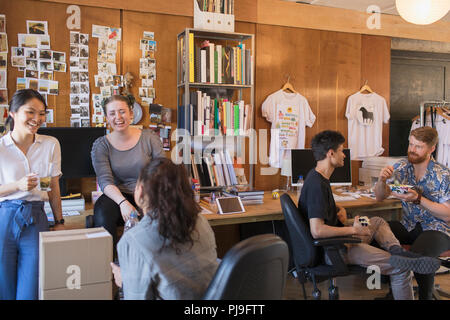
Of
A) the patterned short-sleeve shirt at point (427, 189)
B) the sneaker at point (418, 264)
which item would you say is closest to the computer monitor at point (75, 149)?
the sneaker at point (418, 264)

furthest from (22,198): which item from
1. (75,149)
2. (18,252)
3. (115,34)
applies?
(115,34)

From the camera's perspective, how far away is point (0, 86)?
10.4 ft

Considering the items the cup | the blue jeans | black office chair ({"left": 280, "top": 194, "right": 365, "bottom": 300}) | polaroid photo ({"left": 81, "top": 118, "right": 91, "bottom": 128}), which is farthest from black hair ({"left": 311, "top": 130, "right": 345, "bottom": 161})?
polaroid photo ({"left": 81, "top": 118, "right": 91, "bottom": 128})

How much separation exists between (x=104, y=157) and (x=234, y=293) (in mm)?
1706

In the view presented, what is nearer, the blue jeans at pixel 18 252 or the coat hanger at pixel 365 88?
the blue jeans at pixel 18 252

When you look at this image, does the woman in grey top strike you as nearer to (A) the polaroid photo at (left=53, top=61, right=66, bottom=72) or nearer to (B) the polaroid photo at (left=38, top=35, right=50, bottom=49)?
(A) the polaroid photo at (left=53, top=61, right=66, bottom=72)

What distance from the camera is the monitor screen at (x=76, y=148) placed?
3.17 metres

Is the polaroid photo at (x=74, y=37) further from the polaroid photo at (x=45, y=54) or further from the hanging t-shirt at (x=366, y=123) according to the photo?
the hanging t-shirt at (x=366, y=123)

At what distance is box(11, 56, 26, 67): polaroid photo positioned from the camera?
321cm

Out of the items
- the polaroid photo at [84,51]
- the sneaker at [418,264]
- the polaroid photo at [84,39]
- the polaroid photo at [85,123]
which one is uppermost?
the polaroid photo at [84,39]

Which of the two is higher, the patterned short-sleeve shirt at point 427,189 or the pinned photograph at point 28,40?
the pinned photograph at point 28,40

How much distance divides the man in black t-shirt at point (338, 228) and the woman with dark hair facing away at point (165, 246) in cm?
115

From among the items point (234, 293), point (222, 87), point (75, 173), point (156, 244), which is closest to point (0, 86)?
point (75, 173)
